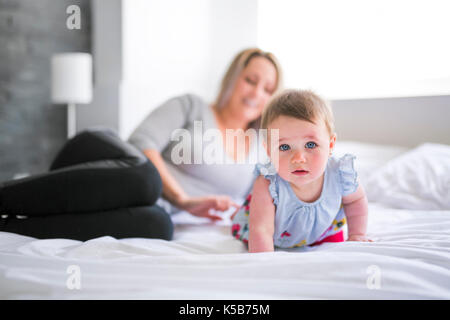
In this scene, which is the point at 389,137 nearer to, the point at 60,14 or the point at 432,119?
the point at 432,119

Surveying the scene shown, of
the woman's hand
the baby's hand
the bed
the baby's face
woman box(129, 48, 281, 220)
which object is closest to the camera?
the bed

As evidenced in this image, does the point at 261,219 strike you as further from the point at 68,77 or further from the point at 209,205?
the point at 68,77

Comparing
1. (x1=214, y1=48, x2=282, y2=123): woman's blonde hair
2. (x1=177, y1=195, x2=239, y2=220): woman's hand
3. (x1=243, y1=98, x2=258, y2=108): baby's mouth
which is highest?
(x1=214, y1=48, x2=282, y2=123): woman's blonde hair

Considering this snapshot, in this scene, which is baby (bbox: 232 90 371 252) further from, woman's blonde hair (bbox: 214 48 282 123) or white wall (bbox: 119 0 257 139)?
white wall (bbox: 119 0 257 139)

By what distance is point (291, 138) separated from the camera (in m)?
A: 0.69

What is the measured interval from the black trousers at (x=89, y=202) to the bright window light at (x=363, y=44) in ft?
2.64

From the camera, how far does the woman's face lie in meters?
1.35

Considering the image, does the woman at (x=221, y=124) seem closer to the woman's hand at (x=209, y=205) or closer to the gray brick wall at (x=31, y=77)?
the woman's hand at (x=209, y=205)

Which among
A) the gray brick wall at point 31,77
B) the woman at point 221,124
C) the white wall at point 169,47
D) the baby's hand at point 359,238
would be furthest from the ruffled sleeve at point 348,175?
the gray brick wall at point 31,77

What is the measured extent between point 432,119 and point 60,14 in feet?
7.52

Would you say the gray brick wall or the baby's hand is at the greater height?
the gray brick wall

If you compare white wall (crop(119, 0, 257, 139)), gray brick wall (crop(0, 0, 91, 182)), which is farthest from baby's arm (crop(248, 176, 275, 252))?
gray brick wall (crop(0, 0, 91, 182))

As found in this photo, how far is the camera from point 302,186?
0.77 meters

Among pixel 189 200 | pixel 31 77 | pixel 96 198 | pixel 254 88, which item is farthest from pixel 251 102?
pixel 31 77
